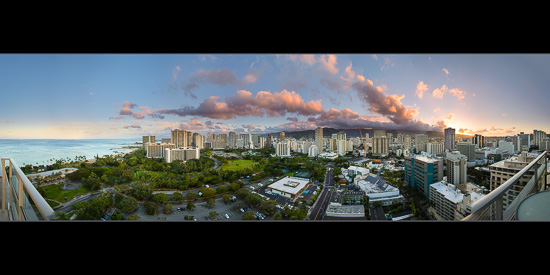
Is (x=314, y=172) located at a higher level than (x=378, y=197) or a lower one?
higher

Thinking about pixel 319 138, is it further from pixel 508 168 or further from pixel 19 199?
pixel 19 199

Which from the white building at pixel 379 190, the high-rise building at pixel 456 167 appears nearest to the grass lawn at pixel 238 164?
the white building at pixel 379 190

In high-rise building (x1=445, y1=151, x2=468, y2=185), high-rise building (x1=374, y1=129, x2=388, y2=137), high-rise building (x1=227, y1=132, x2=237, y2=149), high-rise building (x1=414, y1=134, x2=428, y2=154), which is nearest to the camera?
high-rise building (x1=445, y1=151, x2=468, y2=185)

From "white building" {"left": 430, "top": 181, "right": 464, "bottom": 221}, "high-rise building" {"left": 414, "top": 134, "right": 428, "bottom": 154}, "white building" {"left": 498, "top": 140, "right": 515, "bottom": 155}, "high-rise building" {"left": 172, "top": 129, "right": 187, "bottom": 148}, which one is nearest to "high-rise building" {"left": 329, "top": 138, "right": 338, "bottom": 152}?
"high-rise building" {"left": 414, "top": 134, "right": 428, "bottom": 154}

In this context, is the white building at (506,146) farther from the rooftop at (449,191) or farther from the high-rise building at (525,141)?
the rooftop at (449,191)

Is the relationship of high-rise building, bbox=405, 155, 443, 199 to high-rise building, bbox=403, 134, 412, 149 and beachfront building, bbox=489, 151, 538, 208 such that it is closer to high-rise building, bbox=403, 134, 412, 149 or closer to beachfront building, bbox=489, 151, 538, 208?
high-rise building, bbox=403, 134, 412, 149
